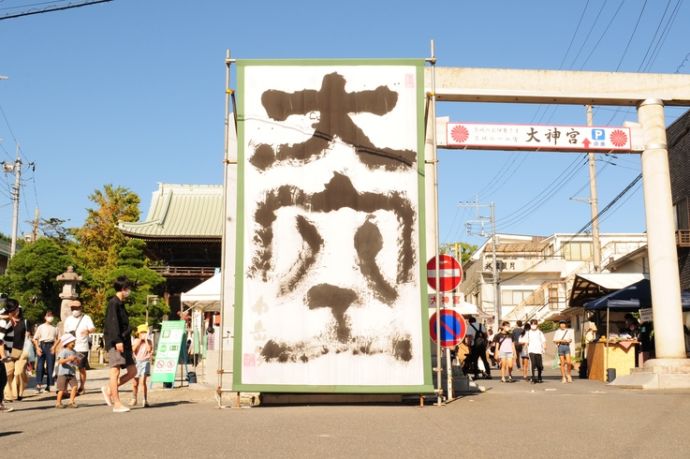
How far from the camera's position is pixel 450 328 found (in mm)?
11414

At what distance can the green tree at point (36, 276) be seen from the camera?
35281mm

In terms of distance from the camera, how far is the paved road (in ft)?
21.7

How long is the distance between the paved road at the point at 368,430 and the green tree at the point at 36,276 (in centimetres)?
2546

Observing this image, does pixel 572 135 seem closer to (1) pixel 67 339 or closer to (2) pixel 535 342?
(2) pixel 535 342

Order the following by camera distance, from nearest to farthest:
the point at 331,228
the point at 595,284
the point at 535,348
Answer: the point at 331,228 < the point at 535,348 < the point at 595,284

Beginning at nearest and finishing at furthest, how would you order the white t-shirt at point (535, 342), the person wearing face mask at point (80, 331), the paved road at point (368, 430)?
1. the paved road at point (368, 430)
2. the person wearing face mask at point (80, 331)
3. the white t-shirt at point (535, 342)

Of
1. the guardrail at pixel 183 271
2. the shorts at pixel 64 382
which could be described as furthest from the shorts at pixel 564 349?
the guardrail at pixel 183 271

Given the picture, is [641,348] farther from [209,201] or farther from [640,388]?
[209,201]

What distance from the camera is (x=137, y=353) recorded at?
13.6 meters

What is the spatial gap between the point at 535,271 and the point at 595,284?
3800cm

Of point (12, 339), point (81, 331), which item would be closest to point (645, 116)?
point (81, 331)

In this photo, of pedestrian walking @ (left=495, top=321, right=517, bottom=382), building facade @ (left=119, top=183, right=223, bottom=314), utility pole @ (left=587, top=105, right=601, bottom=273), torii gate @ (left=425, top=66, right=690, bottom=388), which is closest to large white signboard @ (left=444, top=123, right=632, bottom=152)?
torii gate @ (left=425, top=66, right=690, bottom=388)

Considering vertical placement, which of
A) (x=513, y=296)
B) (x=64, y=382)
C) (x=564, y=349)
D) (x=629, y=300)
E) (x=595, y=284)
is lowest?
(x=64, y=382)

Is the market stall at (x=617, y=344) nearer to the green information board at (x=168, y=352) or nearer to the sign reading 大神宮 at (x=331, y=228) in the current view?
the sign reading 大神宮 at (x=331, y=228)
